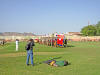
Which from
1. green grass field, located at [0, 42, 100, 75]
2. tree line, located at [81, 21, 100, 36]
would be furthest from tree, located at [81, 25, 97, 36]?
green grass field, located at [0, 42, 100, 75]

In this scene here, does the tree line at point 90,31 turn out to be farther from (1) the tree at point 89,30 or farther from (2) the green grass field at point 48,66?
(2) the green grass field at point 48,66

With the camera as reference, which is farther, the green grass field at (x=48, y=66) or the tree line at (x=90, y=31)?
the tree line at (x=90, y=31)

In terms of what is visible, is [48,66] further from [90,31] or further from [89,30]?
[89,30]

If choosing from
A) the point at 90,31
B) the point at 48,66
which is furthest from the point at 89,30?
the point at 48,66

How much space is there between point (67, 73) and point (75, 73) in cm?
42

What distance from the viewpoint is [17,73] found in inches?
352

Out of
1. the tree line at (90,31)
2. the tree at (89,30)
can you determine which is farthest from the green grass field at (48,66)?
the tree line at (90,31)

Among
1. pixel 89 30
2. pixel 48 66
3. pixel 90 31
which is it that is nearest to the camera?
pixel 48 66

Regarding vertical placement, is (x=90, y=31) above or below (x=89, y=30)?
below

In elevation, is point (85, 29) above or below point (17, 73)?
above

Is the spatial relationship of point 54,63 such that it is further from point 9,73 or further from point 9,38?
point 9,38

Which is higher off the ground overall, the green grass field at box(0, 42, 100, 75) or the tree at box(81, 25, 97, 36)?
the tree at box(81, 25, 97, 36)

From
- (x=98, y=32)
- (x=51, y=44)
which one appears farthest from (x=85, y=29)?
(x=51, y=44)

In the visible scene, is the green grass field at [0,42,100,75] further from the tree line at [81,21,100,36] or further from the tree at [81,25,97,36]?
the tree line at [81,21,100,36]
